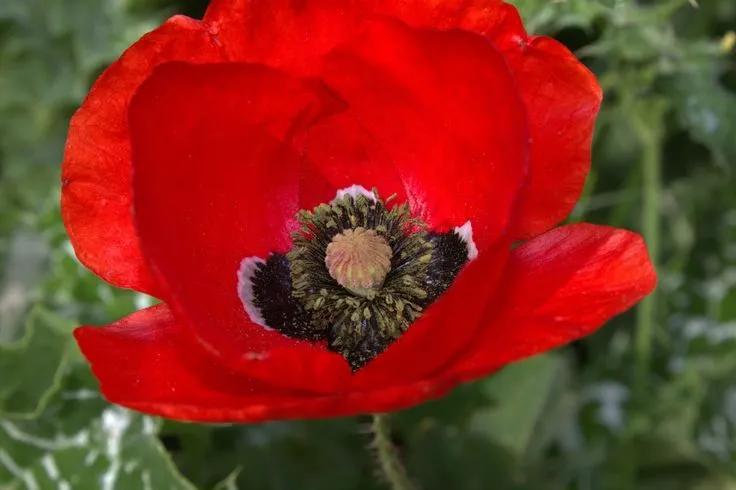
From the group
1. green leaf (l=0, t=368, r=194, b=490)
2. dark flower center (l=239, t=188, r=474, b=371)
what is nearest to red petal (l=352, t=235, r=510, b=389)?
dark flower center (l=239, t=188, r=474, b=371)

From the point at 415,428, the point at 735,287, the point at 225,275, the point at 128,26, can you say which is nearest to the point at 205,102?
the point at 225,275

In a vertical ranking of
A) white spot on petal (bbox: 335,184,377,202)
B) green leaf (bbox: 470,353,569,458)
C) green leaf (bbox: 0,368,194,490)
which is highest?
white spot on petal (bbox: 335,184,377,202)

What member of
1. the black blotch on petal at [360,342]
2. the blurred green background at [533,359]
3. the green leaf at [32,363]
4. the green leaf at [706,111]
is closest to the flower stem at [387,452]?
the black blotch on petal at [360,342]

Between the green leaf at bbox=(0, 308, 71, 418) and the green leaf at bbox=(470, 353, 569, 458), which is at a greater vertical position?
the green leaf at bbox=(0, 308, 71, 418)

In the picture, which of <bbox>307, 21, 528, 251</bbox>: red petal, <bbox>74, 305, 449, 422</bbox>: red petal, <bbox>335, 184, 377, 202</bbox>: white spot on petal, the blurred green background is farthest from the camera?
the blurred green background

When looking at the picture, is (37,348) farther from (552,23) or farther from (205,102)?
(552,23)

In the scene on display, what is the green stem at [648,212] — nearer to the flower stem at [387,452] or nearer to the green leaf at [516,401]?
the green leaf at [516,401]

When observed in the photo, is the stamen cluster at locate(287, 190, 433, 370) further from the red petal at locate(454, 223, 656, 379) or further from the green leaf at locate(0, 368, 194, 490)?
the green leaf at locate(0, 368, 194, 490)

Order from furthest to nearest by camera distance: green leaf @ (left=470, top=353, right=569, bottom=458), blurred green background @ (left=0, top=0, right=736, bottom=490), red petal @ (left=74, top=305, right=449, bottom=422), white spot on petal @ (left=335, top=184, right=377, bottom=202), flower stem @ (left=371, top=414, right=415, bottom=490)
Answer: green leaf @ (left=470, top=353, right=569, bottom=458)
blurred green background @ (left=0, top=0, right=736, bottom=490)
white spot on petal @ (left=335, top=184, right=377, bottom=202)
flower stem @ (left=371, top=414, right=415, bottom=490)
red petal @ (left=74, top=305, right=449, bottom=422)

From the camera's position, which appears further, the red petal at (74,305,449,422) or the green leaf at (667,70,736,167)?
the green leaf at (667,70,736,167)
